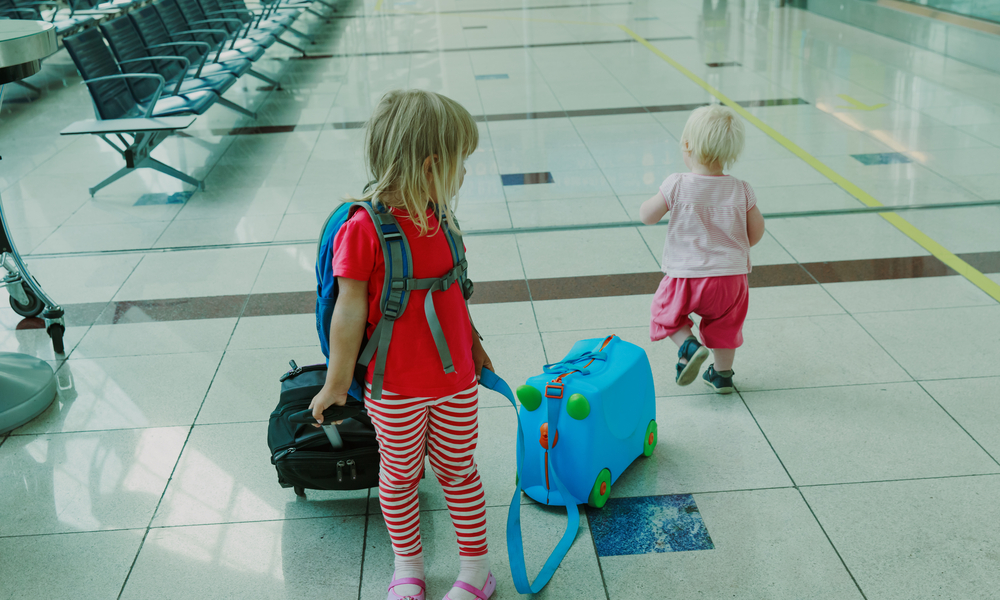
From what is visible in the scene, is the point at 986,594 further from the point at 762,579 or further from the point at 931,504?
the point at 762,579

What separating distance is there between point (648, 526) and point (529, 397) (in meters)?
0.50

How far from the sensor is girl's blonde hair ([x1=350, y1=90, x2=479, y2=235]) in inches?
61.1

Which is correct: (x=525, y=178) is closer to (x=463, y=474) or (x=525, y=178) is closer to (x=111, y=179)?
(x=111, y=179)

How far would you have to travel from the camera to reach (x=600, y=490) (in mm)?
2203

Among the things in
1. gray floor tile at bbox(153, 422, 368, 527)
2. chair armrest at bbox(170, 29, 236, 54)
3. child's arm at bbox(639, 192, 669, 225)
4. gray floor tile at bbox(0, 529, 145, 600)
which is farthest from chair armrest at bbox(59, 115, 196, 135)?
child's arm at bbox(639, 192, 669, 225)

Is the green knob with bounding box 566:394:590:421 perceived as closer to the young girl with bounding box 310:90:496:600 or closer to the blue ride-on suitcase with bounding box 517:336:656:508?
the blue ride-on suitcase with bounding box 517:336:656:508

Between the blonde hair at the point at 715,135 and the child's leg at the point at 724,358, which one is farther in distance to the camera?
the child's leg at the point at 724,358

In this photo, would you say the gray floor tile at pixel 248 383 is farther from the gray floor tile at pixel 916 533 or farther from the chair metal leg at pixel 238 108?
the chair metal leg at pixel 238 108

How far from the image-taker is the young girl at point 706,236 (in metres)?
2.50

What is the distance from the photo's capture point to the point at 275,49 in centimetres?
815

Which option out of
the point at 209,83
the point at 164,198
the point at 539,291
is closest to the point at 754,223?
the point at 539,291

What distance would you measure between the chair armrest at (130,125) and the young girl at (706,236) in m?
3.64

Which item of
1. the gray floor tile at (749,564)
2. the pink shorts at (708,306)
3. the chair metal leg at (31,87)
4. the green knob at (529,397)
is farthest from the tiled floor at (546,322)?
the chair metal leg at (31,87)

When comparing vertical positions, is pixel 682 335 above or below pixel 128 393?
above
